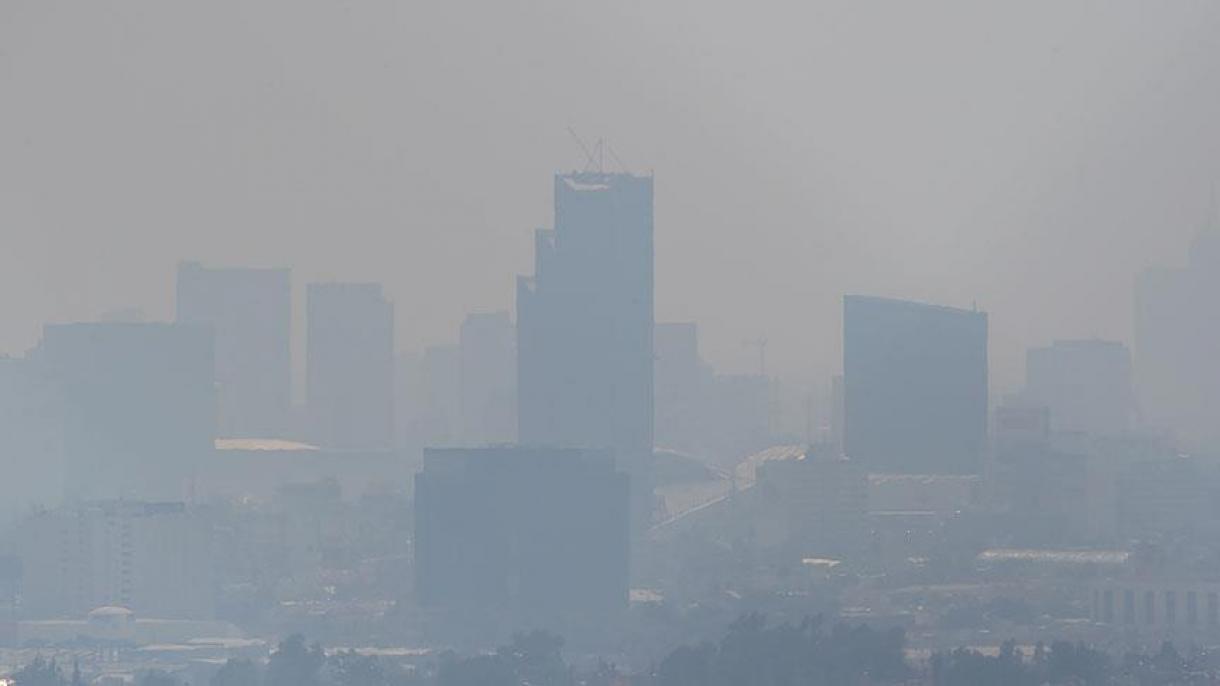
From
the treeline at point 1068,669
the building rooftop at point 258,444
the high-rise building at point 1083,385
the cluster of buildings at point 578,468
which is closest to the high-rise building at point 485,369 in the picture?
the cluster of buildings at point 578,468

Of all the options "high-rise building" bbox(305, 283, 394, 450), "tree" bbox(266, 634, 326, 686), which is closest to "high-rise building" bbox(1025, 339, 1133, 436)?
"high-rise building" bbox(305, 283, 394, 450)

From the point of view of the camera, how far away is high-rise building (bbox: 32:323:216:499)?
8938 centimetres

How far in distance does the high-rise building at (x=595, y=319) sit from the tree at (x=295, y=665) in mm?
24215

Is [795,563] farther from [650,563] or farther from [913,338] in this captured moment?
[913,338]

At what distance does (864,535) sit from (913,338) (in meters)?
8.14

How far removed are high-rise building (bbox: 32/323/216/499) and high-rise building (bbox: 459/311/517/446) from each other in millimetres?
4172

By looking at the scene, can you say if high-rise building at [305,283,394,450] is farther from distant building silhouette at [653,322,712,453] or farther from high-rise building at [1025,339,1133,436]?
high-rise building at [1025,339,1133,436]

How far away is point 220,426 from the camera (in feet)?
325

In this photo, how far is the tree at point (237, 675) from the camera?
184 feet

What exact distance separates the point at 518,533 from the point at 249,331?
33.6 metres

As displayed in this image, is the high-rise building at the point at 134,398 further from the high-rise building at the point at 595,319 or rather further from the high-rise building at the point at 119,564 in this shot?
the high-rise building at the point at 119,564

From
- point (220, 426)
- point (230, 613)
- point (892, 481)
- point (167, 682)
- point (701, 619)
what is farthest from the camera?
point (220, 426)

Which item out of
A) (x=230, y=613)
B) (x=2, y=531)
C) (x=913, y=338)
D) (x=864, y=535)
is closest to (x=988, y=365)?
(x=913, y=338)

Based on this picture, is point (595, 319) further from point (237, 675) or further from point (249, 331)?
point (237, 675)
